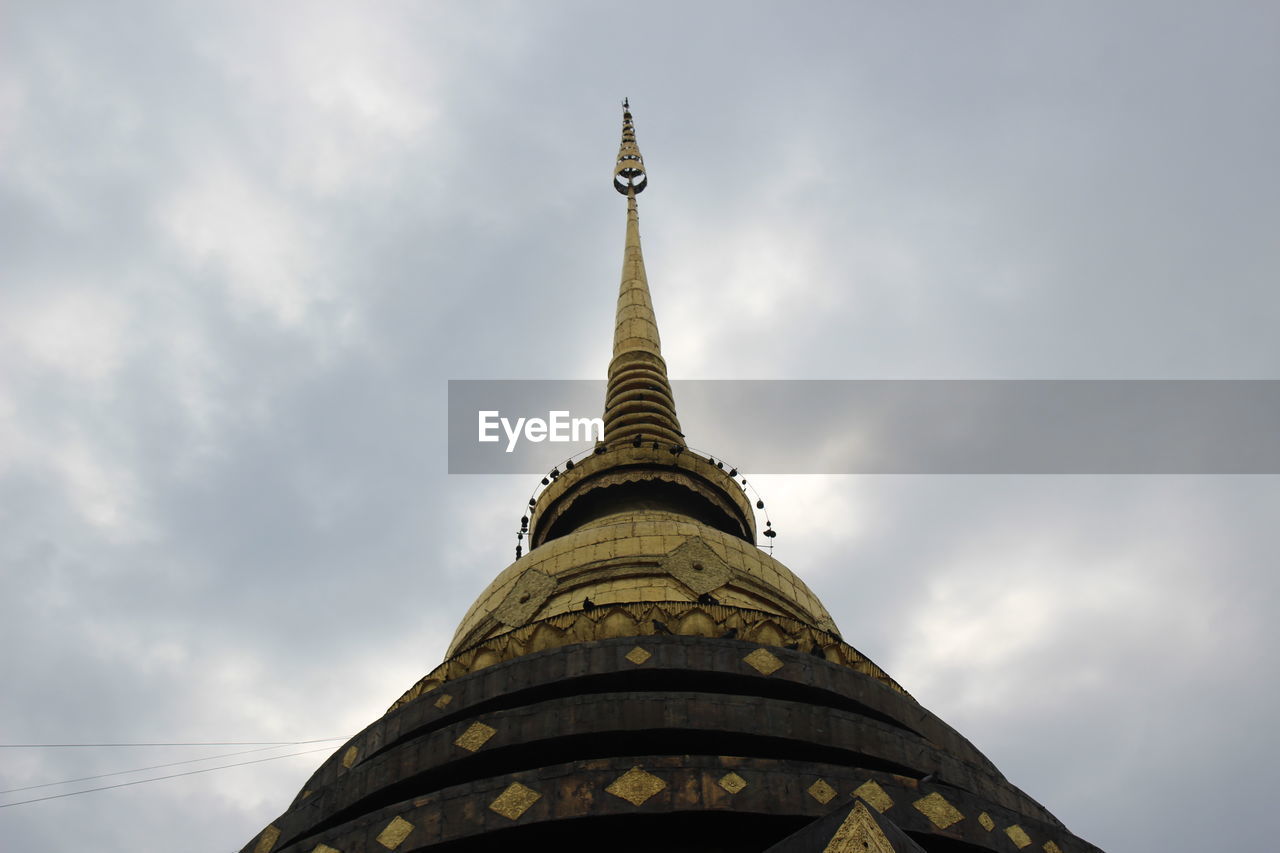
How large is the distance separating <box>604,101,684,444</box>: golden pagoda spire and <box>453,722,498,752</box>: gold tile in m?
15.4

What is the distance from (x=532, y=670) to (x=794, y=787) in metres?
5.35

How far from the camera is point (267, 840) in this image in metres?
21.2

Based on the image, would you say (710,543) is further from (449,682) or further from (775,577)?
(449,682)

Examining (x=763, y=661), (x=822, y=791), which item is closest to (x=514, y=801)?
(x=822, y=791)

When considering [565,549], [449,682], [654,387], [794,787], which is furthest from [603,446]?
[794,787]

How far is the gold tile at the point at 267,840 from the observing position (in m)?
21.0

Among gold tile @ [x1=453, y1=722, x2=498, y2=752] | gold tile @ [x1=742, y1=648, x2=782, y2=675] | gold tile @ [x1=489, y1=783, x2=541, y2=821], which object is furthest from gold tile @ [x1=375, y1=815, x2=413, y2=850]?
gold tile @ [x1=742, y1=648, x2=782, y2=675]

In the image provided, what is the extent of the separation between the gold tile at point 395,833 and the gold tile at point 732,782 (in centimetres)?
419

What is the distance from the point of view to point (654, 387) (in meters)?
38.4

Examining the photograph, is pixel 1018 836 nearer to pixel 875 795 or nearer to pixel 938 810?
pixel 938 810

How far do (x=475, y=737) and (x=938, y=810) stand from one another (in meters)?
6.85

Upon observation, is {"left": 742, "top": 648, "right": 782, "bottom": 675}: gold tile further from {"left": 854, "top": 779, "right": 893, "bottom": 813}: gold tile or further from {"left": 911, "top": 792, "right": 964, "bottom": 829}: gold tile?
{"left": 911, "top": 792, "right": 964, "bottom": 829}: gold tile

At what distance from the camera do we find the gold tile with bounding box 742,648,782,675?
22.5 m

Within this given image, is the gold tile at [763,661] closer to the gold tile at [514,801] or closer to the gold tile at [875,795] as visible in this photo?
the gold tile at [875,795]
